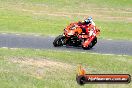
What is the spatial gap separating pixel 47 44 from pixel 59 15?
1948 cm

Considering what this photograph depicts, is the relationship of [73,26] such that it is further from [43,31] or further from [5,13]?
[5,13]

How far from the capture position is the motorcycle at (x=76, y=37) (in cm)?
2281

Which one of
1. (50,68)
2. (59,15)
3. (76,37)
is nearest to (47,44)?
(76,37)

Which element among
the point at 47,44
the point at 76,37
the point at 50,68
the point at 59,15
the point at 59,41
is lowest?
the point at 59,15

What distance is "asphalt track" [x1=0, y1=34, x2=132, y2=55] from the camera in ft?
71.6

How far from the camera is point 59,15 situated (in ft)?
139

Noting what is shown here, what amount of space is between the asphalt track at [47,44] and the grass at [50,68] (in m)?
2.69

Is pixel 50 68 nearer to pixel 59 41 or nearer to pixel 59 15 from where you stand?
pixel 59 41

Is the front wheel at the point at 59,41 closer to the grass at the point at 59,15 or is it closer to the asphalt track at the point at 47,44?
the asphalt track at the point at 47,44

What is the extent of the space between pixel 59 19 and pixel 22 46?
17998 mm

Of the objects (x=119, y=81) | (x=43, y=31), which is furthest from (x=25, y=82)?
(x=43, y=31)

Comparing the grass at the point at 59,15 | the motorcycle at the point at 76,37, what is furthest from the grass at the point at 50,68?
the grass at the point at 59,15

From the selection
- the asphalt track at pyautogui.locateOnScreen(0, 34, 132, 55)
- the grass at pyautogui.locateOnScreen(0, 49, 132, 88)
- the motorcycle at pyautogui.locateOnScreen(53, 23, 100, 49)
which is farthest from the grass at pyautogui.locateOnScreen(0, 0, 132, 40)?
the grass at pyautogui.locateOnScreen(0, 49, 132, 88)

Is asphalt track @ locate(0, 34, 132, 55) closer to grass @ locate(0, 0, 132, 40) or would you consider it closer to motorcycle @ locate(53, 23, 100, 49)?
motorcycle @ locate(53, 23, 100, 49)
